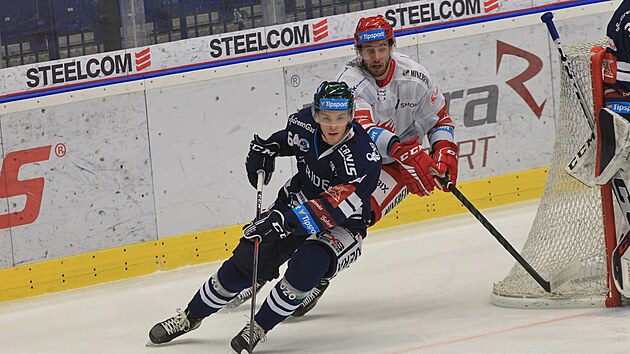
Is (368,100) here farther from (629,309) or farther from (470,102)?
(470,102)

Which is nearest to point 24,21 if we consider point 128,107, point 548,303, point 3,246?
point 128,107

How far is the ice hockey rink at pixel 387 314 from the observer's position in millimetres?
3668

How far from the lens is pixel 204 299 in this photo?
12.9ft

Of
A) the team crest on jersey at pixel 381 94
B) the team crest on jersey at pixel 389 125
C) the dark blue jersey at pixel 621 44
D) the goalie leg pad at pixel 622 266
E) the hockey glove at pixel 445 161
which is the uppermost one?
the dark blue jersey at pixel 621 44

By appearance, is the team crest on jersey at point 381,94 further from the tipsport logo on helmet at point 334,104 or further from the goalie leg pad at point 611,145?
the goalie leg pad at point 611,145

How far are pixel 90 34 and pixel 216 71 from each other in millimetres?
675

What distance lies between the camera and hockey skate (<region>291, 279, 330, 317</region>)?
14.5ft

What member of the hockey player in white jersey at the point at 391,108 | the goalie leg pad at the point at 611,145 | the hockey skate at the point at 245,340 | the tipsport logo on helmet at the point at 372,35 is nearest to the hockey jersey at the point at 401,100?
the hockey player in white jersey at the point at 391,108

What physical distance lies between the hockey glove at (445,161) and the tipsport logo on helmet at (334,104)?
0.53 m

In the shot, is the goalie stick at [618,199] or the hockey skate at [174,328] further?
the hockey skate at [174,328]

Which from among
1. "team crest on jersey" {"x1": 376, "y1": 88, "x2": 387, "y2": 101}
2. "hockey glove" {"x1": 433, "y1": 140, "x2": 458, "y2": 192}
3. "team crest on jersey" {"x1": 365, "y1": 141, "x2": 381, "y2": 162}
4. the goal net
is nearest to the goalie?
the goal net

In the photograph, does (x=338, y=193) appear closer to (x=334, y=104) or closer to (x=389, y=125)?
(x=334, y=104)

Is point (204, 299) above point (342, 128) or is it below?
below

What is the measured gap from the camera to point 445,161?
4180mm
